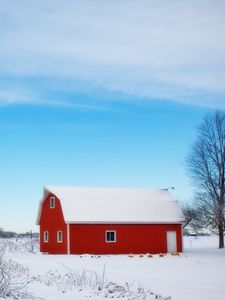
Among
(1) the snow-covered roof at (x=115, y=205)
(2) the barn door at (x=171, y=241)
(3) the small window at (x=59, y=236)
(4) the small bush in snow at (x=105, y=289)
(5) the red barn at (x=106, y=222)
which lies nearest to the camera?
(4) the small bush in snow at (x=105, y=289)

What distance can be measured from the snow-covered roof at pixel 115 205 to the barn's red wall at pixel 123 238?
0.56 m

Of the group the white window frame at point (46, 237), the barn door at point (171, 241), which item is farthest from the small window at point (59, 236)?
the barn door at point (171, 241)

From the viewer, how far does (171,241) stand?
142ft

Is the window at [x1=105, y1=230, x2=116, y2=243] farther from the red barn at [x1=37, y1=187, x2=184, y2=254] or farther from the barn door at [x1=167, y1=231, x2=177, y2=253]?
the barn door at [x1=167, y1=231, x2=177, y2=253]

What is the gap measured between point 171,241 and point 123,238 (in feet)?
14.7

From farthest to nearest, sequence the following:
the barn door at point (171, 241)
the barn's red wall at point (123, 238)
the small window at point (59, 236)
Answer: the barn door at point (171, 241) → the small window at point (59, 236) → the barn's red wall at point (123, 238)

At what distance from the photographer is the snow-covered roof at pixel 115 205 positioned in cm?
4072

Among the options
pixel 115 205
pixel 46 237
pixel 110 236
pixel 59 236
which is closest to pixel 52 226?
pixel 59 236

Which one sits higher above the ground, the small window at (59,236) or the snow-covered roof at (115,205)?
the snow-covered roof at (115,205)

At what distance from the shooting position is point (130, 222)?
41438 millimetres

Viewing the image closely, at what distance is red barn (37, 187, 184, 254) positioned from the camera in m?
40.1

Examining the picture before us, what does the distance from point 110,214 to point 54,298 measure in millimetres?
28117

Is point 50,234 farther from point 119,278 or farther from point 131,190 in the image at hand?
point 119,278

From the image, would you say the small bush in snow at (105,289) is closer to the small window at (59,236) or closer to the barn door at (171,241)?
the small window at (59,236)
